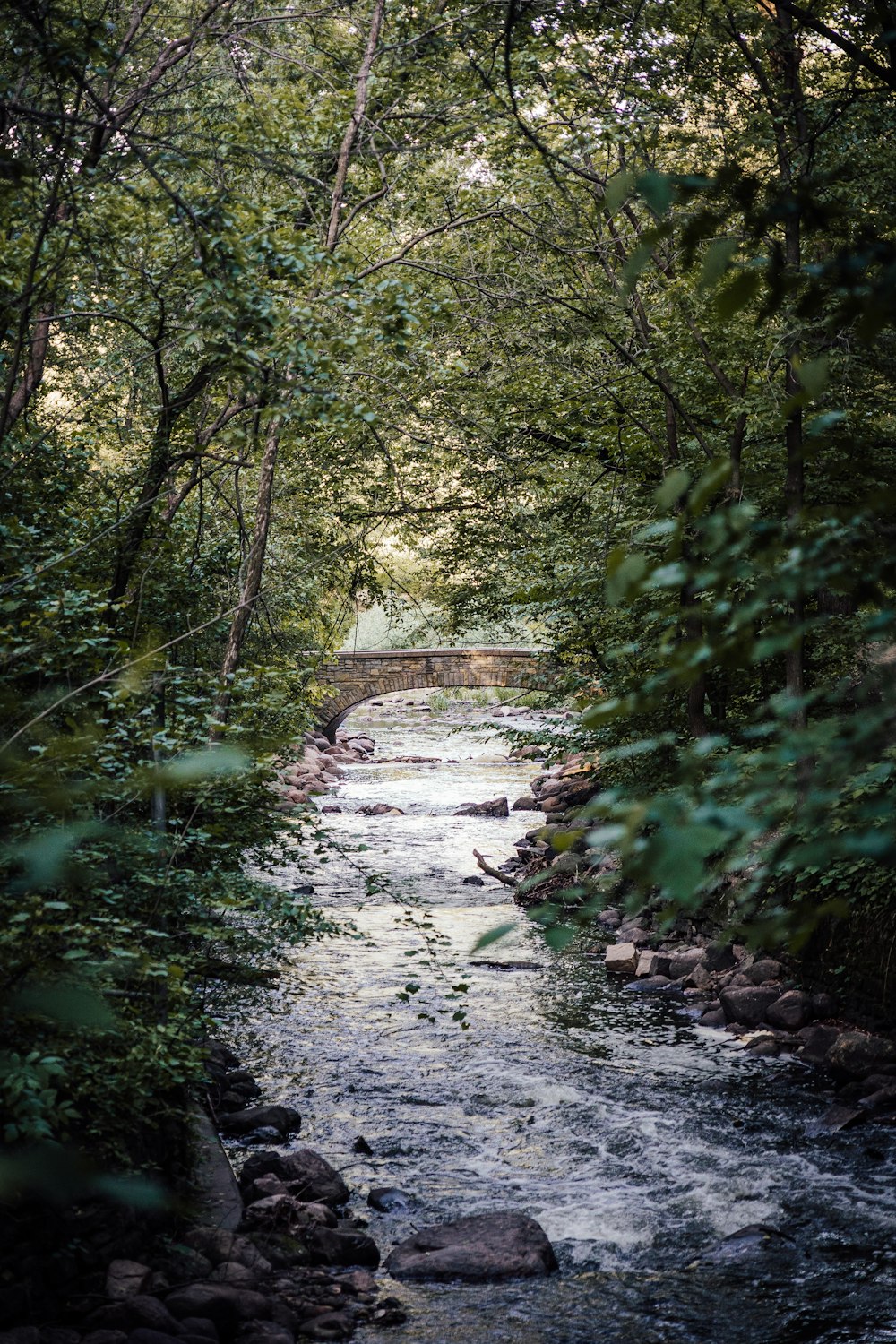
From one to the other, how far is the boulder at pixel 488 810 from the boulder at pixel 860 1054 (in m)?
12.2

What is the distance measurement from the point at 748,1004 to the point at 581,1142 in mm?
2527

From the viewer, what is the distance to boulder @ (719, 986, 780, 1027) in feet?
28.3

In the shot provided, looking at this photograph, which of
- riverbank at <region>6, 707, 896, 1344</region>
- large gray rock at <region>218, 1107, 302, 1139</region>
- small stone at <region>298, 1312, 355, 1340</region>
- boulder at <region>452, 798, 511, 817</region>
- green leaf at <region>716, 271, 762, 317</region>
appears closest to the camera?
green leaf at <region>716, 271, 762, 317</region>

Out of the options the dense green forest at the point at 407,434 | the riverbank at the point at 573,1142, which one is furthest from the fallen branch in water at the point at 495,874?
the dense green forest at the point at 407,434

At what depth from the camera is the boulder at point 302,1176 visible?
5.75 metres

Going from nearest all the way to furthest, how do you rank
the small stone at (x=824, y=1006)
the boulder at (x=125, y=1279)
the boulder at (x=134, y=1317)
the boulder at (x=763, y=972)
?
1. the boulder at (x=134, y=1317)
2. the boulder at (x=125, y=1279)
3. the small stone at (x=824, y=1006)
4. the boulder at (x=763, y=972)

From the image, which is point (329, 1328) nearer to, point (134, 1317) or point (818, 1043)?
point (134, 1317)

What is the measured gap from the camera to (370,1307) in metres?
4.82

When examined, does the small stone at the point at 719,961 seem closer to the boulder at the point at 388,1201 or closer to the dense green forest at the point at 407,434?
the dense green forest at the point at 407,434

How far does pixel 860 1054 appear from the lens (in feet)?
24.1

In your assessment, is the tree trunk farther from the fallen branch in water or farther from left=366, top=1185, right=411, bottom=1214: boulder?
the fallen branch in water

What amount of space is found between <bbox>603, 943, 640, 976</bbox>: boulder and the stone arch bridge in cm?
1328

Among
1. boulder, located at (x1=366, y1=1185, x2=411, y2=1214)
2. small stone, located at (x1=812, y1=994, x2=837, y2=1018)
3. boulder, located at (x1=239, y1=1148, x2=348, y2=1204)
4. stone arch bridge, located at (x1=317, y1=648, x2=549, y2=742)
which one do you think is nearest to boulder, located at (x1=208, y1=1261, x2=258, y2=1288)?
boulder, located at (x1=239, y1=1148, x2=348, y2=1204)

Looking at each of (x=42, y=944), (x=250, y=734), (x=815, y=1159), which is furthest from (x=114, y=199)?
(x=815, y=1159)
